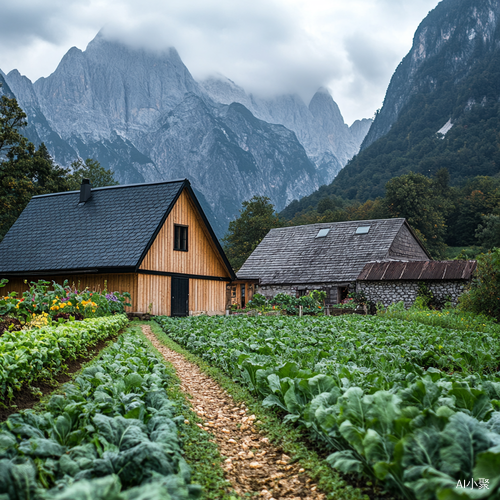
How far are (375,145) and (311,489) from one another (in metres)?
104

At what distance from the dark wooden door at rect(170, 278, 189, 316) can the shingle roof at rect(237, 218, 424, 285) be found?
901 centimetres

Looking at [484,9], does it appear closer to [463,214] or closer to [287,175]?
[287,175]

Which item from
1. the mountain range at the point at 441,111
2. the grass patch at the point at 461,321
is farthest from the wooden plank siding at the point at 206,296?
the mountain range at the point at 441,111

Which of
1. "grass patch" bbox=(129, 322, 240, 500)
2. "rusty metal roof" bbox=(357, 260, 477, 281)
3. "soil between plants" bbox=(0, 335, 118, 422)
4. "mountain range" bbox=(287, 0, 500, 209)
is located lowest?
"grass patch" bbox=(129, 322, 240, 500)

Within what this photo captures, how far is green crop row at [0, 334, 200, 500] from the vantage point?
1.90 metres

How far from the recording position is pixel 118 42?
153625mm

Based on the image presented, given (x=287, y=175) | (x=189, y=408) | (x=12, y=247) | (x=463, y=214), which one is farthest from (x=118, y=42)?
(x=189, y=408)

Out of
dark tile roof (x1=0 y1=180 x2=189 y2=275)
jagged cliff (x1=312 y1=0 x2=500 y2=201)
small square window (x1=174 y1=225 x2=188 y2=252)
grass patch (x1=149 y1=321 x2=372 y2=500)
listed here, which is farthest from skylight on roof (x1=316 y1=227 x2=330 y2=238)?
jagged cliff (x1=312 y1=0 x2=500 y2=201)

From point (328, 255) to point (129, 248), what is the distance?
1445 centimetres

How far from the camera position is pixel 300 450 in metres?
3.31

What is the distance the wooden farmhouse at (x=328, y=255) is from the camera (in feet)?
84.8

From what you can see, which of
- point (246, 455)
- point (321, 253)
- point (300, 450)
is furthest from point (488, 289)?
point (321, 253)

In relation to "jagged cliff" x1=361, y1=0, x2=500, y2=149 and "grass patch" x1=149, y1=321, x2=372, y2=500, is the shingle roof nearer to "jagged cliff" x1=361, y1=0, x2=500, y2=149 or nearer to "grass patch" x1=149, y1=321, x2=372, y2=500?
"grass patch" x1=149, y1=321, x2=372, y2=500

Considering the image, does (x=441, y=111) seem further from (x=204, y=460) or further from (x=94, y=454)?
(x=94, y=454)
